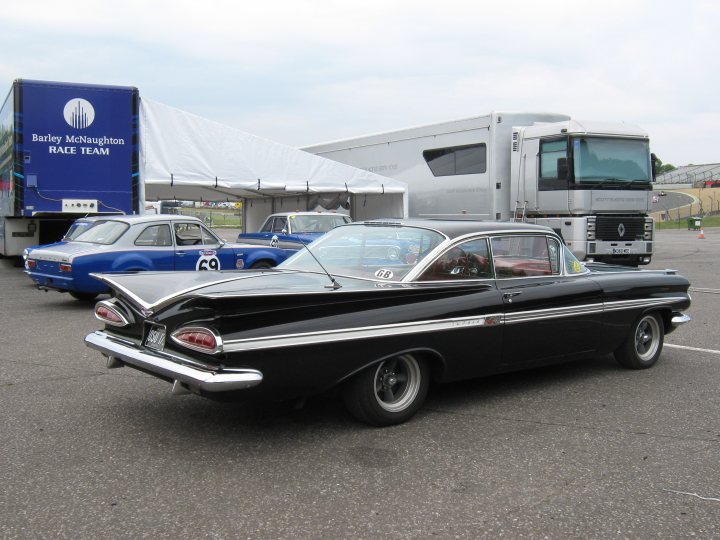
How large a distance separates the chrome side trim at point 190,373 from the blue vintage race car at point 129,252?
549cm

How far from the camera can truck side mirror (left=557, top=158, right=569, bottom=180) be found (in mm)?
14734

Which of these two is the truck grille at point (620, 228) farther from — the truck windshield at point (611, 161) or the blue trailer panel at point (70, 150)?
the blue trailer panel at point (70, 150)

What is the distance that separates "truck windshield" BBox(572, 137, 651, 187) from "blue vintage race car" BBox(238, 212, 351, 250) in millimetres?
5080

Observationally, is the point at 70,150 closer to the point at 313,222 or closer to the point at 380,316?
the point at 313,222

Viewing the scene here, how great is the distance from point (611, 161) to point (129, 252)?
395 inches

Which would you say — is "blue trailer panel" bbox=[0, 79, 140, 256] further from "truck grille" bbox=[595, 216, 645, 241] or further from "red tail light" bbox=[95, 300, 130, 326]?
"truck grille" bbox=[595, 216, 645, 241]

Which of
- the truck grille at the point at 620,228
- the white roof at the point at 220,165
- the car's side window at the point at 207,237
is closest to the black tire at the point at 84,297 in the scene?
the car's side window at the point at 207,237

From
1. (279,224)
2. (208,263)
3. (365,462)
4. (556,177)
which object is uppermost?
(556,177)

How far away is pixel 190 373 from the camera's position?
393 centimetres

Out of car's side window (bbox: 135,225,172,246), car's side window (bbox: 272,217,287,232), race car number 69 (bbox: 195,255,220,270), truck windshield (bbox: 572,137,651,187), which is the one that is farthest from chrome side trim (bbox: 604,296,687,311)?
car's side window (bbox: 272,217,287,232)

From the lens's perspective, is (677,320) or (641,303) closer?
(641,303)

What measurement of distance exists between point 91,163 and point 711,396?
1139 cm

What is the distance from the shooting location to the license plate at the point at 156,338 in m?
4.29

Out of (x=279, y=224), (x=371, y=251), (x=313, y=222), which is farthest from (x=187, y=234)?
(x=371, y=251)
